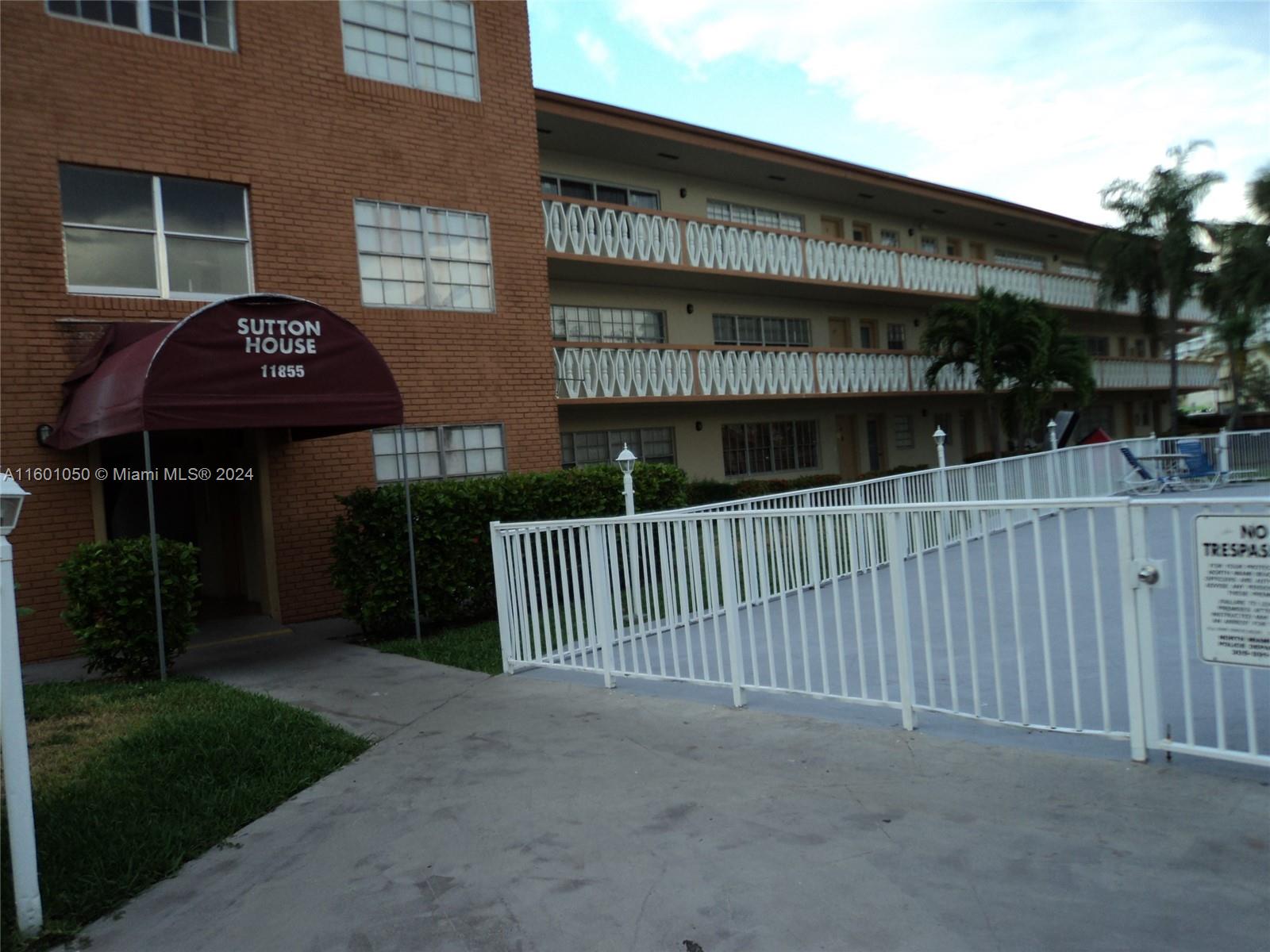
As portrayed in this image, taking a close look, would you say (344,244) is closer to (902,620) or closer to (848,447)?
(902,620)

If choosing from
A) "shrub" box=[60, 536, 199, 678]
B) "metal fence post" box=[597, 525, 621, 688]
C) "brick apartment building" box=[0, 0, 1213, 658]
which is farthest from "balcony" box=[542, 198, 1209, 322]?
"metal fence post" box=[597, 525, 621, 688]

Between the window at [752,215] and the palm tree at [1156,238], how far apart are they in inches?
568

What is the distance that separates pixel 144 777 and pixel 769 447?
64.6ft

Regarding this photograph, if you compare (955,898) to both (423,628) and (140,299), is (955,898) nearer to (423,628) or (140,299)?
(423,628)

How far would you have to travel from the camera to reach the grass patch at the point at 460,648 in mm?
8586

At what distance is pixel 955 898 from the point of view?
11.4 feet

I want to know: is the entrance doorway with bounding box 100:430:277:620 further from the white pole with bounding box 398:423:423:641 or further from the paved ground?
the paved ground

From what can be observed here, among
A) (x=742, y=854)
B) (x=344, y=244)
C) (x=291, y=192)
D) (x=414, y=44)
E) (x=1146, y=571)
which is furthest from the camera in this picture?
(x=414, y=44)

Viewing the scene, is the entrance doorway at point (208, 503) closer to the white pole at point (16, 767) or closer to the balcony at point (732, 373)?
the balcony at point (732, 373)

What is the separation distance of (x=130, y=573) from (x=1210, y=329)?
1646 inches

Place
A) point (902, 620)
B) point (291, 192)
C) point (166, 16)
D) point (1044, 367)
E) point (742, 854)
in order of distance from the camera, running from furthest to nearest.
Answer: point (1044, 367)
point (291, 192)
point (166, 16)
point (902, 620)
point (742, 854)

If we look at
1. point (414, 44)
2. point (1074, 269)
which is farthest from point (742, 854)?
point (1074, 269)

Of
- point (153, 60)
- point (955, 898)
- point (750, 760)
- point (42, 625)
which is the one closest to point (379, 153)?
point (153, 60)

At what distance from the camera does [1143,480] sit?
62.0 ft
